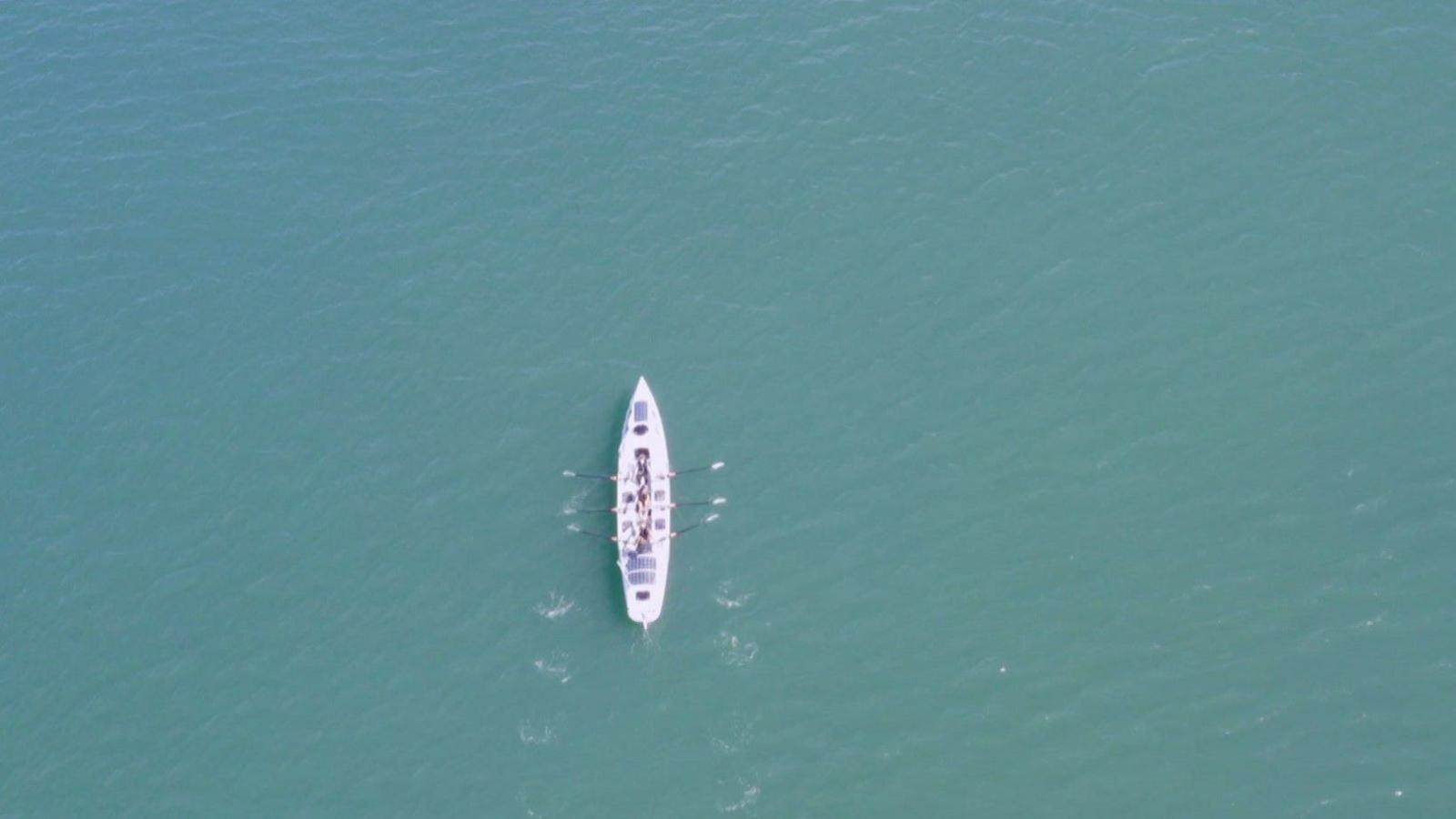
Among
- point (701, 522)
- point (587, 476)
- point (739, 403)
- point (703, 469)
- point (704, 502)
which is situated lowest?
point (701, 522)

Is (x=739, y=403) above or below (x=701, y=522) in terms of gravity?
above

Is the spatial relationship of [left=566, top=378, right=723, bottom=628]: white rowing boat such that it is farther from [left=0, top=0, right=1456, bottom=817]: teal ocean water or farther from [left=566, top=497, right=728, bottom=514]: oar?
[left=0, top=0, right=1456, bottom=817]: teal ocean water

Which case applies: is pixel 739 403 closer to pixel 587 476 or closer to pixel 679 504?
pixel 679 504

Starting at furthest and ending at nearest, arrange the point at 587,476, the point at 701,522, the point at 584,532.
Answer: the point at 587,476
the point at 701,522
the point at 584,532

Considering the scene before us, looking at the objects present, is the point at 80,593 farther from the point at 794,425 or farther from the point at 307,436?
the point at 794,425

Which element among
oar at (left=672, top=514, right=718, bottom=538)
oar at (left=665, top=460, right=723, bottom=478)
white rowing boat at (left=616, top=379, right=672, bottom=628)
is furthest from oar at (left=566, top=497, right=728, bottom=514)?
oar at (left=665, top=460, right=723, bottom=478)

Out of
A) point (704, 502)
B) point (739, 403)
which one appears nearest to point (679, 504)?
point (704, 502)
